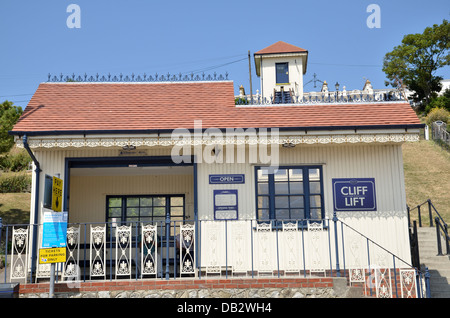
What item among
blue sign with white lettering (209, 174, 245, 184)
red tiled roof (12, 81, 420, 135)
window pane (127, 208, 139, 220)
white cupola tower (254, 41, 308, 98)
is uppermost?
white cupola tower (254, 41, 308, 98)

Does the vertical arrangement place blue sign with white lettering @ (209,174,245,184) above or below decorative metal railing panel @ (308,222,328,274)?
above

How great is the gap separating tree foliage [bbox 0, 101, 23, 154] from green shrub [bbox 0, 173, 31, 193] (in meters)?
10.9

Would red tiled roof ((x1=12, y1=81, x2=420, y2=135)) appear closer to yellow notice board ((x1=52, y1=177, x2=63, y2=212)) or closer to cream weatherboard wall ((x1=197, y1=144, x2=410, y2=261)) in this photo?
cream weatherboard wall ((x1=197, y1=144, x2=410, y2=261))

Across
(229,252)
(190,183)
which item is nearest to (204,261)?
(229,252)

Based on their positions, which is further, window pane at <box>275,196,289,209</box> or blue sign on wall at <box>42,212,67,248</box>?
window pane at <box>275,196,289,209</box>

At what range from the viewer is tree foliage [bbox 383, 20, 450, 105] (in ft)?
178

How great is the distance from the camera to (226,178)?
11.6 m

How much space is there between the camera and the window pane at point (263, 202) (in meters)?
11.5

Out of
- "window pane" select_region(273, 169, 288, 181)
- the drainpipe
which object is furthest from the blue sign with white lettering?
the drainpipe

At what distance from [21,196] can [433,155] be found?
30.6 metres

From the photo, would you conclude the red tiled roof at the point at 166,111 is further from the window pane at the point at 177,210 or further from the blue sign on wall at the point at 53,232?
the window pane at the point at 177,210

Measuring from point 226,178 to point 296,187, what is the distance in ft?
5.73

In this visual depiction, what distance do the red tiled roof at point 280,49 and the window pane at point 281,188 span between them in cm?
2666
